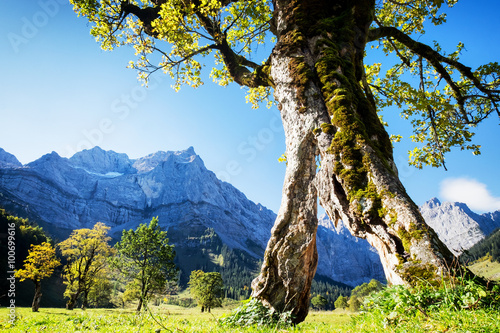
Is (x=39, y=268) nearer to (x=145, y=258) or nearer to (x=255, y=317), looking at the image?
(x=145, y=258)

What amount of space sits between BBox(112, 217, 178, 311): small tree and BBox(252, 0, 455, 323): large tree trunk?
111 feet

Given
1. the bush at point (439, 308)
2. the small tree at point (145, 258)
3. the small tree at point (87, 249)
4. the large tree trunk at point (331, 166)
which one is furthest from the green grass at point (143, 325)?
the small tree at point (87, 249)

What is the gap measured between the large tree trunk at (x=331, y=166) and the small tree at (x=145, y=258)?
33.7 meters

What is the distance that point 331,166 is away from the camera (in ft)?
19.2

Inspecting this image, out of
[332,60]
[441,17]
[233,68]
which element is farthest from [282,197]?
[441,17]

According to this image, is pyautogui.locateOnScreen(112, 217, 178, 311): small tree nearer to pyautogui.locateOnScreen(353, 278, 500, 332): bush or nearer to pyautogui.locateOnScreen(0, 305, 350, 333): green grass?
pyautogui.locateOnScreen(0, 305, 350, 333): green grass

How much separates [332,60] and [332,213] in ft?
14.3

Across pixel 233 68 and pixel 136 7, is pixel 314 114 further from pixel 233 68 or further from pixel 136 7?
pixel 136 7

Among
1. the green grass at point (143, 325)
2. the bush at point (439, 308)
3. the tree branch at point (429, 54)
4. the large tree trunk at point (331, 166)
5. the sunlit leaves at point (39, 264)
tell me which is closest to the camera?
the bush at point (439, 308)

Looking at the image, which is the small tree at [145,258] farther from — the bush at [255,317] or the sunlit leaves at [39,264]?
the bush at [255,317]

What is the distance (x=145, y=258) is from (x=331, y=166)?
37098mm

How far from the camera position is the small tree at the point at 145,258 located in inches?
1374

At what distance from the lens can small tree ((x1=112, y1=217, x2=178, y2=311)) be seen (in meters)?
34.9

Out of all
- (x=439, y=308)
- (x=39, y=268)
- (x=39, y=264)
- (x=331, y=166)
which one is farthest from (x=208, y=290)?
(x=439, y=308)
